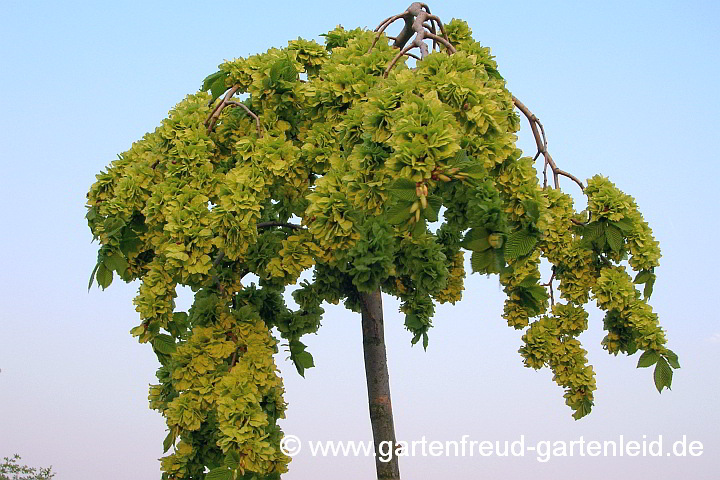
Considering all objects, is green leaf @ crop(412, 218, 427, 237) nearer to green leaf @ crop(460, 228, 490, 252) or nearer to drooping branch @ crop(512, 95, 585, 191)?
green leaf @ crop(460, 228, 490, 252)

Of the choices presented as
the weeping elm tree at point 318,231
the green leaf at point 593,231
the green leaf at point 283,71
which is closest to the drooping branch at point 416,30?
the weeping elm tree at point 318,231

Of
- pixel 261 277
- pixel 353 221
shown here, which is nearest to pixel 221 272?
pixel 261 277

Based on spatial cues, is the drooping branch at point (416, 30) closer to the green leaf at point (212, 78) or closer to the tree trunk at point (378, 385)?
the green leaf at point (212, 78)

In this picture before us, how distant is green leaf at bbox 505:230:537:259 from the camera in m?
4.56

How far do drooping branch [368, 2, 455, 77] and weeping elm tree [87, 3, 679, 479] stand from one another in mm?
26

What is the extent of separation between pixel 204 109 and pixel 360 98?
49.3 inches

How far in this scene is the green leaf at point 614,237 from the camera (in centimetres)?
558

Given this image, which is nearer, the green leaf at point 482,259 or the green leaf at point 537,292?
the green leaf at point 482,259

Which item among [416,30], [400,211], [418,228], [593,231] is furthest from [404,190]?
[593,231]

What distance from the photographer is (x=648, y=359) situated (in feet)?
18.0

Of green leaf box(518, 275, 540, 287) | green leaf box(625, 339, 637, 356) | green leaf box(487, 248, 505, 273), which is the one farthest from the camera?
green leaf box(518, 275, 540, 287)

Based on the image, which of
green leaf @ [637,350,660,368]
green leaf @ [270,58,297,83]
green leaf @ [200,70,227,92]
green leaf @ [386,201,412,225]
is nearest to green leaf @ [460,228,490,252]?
green leaf @ [386,201,412,225]

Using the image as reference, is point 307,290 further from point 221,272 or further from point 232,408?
point 232,408

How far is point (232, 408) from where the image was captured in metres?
4.88
